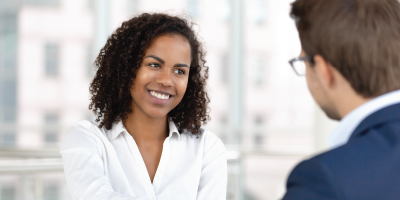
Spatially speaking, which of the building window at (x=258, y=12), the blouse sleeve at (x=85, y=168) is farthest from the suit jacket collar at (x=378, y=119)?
the building window at (x=258, y=12)

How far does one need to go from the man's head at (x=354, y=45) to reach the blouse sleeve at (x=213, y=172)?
2.65 feet

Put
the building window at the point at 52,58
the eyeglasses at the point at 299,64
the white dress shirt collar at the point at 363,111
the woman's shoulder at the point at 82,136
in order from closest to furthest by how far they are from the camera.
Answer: the white dress shirt collar at the point at 363,111
the eyeglasses at the point at 299,64
the woman's shoulder at the point at 82,136
the building window at the point at 52,58

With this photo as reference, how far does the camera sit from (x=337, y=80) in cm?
89

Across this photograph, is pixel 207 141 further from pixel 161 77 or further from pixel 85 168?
pixel 85 168

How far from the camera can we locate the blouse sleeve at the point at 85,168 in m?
1.37

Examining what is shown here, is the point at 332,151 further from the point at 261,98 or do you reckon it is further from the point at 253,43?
the point at 261,98

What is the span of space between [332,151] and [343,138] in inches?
6.3

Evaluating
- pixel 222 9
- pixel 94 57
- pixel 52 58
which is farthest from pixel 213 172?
pixel 52 58

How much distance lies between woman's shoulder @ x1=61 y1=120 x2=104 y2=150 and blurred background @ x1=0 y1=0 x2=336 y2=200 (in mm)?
3194

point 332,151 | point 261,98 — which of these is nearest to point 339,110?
point 332,151

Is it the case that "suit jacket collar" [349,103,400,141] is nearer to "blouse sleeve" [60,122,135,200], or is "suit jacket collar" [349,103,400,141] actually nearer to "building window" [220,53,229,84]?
"blouse sleeve" [60,122,135,200]

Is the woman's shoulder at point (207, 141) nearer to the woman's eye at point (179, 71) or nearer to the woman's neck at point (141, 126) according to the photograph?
the woman's neck at point (141, 126)

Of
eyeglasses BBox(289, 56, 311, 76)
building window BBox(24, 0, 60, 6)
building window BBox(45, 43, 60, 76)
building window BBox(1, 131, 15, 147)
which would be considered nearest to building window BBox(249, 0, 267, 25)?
building window BBox(24, 0, 60, 6)

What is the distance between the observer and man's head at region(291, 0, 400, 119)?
2.70 feet
